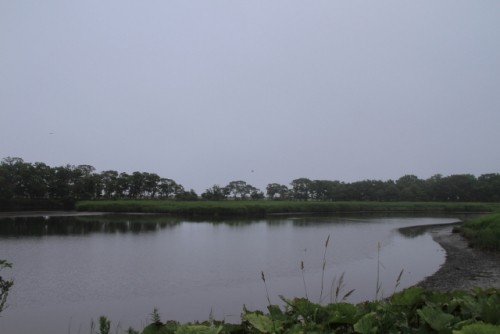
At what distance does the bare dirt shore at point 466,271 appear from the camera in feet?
52.7

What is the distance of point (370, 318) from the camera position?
8.68 ft

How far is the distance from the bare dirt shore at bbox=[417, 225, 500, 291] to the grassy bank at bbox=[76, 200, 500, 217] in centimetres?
5139

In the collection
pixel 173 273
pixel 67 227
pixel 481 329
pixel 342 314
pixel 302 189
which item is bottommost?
pixel 173 273

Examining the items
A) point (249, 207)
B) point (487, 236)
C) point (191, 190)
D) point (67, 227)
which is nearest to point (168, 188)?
point (191, 190)

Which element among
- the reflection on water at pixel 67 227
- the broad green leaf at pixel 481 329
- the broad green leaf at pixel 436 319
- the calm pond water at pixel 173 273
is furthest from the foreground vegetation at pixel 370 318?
the reflection on water at pixel 67 227

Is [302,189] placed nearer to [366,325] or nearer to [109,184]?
[109,184]

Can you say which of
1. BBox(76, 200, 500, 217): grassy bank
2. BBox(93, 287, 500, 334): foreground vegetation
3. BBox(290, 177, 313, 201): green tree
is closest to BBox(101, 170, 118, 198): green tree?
BBox(76, 200, 500, 217): grassy bank

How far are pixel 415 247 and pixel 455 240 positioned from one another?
4.69 meters

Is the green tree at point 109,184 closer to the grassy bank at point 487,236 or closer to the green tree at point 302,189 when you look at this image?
the green tree at point 302,189

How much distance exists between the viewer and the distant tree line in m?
83.2

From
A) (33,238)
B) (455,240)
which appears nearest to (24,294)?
(33,238)

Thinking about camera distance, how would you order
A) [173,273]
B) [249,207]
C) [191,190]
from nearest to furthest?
[173,273] → [249,207] → [191,190]

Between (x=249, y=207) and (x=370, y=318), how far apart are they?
7548 centimetres

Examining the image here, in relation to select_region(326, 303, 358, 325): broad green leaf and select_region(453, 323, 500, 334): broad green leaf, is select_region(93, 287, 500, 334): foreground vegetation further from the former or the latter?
select_region(453, 323, 500, 334): broad green leaf
